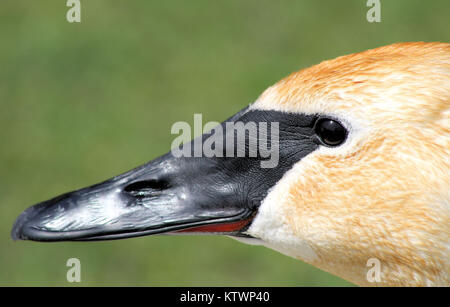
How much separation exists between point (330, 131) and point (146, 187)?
652 millimetres

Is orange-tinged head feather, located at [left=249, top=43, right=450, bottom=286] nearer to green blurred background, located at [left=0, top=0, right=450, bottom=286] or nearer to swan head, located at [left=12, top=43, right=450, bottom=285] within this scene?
swan head, located at [left=12, top=43, right=450, bottom=285]

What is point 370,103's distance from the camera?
1916mm

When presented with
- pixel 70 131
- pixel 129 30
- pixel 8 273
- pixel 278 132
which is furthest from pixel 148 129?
pixel 278 132

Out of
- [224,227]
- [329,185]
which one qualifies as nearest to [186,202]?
[224,227]

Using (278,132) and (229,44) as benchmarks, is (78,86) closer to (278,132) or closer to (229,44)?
(229,44)

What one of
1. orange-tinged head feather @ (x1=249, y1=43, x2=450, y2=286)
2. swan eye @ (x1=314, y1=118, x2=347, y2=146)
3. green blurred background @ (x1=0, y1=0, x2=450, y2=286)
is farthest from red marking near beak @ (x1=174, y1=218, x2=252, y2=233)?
green blurred background @ (x1=0, y1=0, x2=450, y2=286)

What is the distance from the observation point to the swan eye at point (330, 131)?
1985 mm

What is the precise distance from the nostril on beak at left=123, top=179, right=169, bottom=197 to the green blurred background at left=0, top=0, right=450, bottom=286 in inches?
96.9

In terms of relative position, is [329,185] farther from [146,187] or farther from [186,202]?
[146,187]

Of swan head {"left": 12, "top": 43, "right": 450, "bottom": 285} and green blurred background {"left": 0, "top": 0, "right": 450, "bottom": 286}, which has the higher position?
green blurred background {"left": 0, "top": 0, "right": 450, "bottom": 286}

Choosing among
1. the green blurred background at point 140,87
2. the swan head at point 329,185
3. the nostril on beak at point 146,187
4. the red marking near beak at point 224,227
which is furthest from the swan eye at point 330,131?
the green blurred background at point 140,87

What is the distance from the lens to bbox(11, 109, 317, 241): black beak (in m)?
2.17

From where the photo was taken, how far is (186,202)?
86.7 inches

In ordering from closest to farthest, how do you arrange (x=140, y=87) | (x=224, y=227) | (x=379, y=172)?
1. (x=379, y=172)
2. (x=224, y=227)
3. (x=140, y=87)
